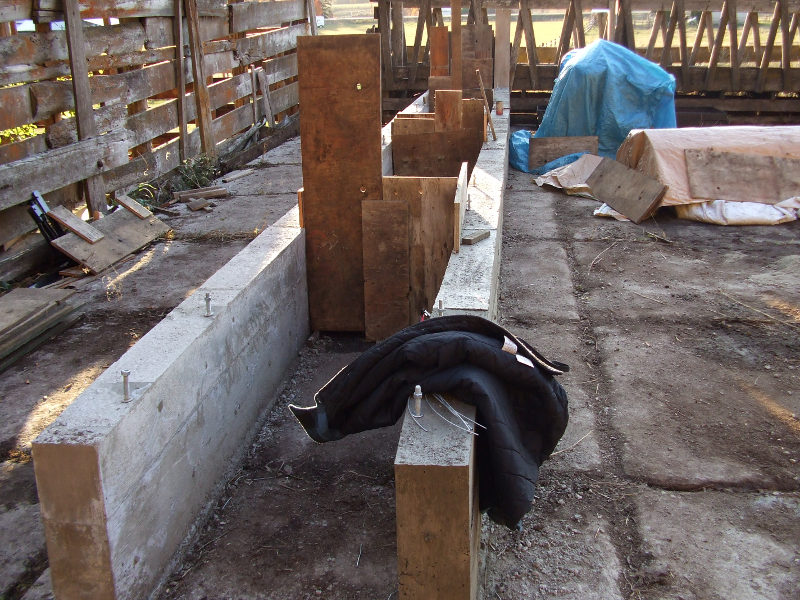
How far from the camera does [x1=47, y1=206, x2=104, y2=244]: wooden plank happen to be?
775cm

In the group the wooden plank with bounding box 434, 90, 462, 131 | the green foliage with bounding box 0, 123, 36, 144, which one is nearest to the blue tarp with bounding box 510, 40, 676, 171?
the wooden plank with bounding box 434, 90, 462, 131

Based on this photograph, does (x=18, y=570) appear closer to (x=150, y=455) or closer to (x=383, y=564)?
(x=150, y=455)

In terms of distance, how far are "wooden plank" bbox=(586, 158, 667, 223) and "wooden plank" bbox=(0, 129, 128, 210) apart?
582 centimetres

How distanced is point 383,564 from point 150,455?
1.18m

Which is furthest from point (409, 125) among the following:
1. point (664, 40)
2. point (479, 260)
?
point (664, 40)

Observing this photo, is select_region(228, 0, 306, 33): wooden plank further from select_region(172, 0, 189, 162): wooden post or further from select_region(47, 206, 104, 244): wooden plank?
select_region(47, 206, 104, 244): wooden plank

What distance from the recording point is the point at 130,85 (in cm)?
959

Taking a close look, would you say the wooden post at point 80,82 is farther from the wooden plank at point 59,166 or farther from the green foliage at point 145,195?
the green foliage at point 145,195

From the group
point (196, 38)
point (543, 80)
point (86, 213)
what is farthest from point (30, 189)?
point (543, 80)

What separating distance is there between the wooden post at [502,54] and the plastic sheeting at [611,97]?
2.12 metres

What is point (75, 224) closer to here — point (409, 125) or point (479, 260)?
point (409, 125)

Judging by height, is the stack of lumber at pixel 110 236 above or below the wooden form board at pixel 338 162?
below

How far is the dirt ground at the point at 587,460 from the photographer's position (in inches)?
142

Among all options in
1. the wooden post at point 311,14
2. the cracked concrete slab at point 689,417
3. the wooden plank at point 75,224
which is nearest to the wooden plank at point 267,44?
Result: the wooden post at point 311,14
